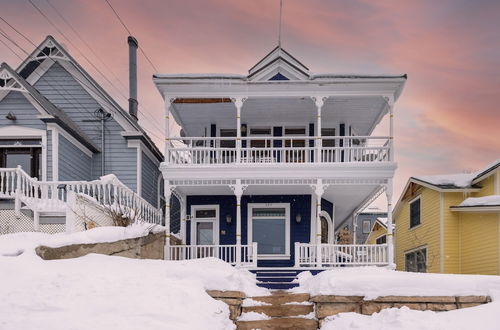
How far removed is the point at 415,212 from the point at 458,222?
330 centimetres

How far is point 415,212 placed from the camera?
1834 centimetres

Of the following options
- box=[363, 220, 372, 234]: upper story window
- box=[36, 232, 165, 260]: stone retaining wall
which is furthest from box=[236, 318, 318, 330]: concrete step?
box=[363, 220, 372, 234]: upper story window

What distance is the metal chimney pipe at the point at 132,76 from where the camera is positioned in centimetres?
1991

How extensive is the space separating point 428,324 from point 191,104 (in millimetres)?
10990

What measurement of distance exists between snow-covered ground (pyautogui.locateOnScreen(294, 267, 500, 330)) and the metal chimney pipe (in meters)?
15.9

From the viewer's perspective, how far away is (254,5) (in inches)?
530

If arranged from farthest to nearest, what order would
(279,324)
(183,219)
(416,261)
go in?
(416,261) → (183,219) → (279,324)

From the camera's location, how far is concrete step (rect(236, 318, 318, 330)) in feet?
20.5

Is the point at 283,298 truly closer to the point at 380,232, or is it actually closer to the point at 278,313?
the point at 278,313

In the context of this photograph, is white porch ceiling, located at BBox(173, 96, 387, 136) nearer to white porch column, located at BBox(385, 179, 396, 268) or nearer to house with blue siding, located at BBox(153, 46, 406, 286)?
house with blue siding, located at BBox(153, 46, 406, 286)

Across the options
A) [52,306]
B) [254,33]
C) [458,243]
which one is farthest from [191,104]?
[458,243]

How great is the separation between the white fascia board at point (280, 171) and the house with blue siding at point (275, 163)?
0.11 feet

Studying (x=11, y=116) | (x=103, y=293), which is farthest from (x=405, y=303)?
(x=11, y=116)

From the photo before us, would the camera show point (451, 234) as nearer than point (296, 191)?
No
